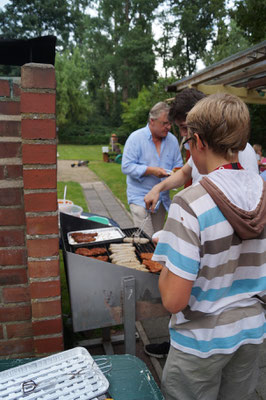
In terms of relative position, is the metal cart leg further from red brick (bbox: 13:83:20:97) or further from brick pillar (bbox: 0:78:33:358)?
red brick (bbox: 13:83:20:97)

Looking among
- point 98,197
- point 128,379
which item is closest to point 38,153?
point 128,379

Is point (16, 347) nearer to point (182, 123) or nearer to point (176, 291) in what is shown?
point (176, 291)

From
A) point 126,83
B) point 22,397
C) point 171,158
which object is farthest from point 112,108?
point 22,397

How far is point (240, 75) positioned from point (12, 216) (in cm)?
639

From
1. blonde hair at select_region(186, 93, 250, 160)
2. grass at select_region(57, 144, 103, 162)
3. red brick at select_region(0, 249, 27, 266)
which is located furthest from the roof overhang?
grass at select_region(57, 144, 103, 162)

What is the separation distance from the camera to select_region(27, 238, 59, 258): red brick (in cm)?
174

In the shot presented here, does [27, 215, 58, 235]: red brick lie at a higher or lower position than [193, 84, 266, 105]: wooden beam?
lower

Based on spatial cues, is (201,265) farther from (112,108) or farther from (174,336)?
(112,108)

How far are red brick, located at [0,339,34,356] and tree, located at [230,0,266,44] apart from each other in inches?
533

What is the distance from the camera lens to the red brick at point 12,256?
5.92ft

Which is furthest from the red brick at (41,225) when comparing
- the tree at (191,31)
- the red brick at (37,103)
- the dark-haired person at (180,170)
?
the tree at (191,31)

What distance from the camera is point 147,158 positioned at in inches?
143

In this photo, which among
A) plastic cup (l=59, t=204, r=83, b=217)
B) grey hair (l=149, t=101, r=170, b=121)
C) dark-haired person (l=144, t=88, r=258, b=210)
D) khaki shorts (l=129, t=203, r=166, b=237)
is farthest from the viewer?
khaki shorts (l=129, t=203, r=166, b=237)

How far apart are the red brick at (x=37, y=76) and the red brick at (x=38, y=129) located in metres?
0.17
